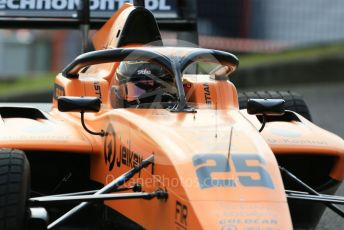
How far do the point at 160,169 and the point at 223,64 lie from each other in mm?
1361

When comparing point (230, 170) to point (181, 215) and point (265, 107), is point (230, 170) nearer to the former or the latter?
point (181, 215)

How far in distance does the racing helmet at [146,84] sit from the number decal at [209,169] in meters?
1.09

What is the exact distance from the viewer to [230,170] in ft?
16.9

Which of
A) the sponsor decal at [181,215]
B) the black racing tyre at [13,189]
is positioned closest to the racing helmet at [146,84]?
the black racing tyre at [13,189]

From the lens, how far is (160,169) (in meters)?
5.32

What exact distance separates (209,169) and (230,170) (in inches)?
4.2

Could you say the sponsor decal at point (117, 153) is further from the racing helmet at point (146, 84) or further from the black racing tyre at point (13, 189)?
the black racing tyre at point (13, 189)

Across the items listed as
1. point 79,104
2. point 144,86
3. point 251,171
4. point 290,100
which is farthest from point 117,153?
point 290,100

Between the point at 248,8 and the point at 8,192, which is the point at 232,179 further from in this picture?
the point at 248,8

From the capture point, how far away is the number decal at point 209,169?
16.6 feet

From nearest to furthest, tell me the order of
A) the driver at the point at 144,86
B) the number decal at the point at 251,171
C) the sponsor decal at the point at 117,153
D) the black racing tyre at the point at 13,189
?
the number decal at the point at 251,171 → the black racing tyre at the point at 13,189 → the sponsor decal at the point at 117,153 → the driver at the point at 144,86

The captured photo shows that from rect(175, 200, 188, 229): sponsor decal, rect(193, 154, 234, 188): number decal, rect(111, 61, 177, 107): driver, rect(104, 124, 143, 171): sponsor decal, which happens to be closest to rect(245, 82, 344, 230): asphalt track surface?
rect(111, 61, 177, 107): driver

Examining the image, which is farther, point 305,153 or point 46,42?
point 46,42

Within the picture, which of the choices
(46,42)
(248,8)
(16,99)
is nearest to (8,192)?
(16,99)
